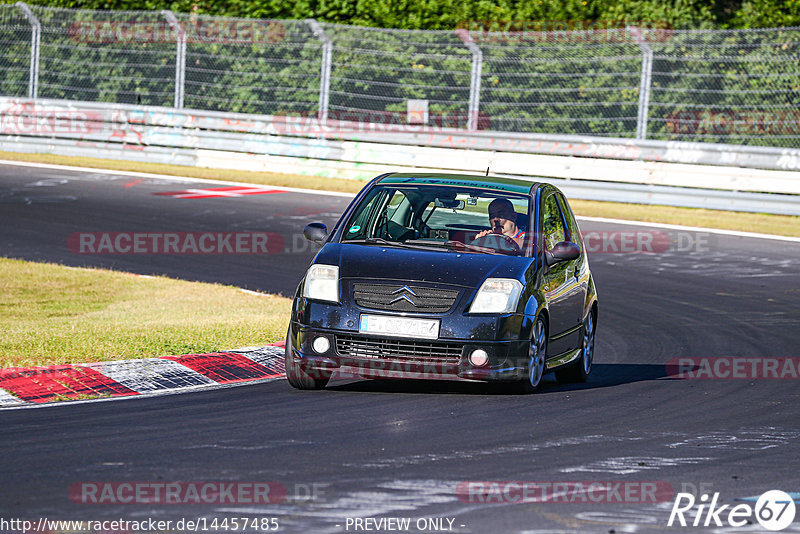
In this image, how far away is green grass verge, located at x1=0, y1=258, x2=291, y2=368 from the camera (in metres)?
9.74

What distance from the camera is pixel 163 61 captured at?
2634 cm

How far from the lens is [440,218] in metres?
9.63

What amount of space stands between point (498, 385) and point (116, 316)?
4294mm

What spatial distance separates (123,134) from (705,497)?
21.6 m

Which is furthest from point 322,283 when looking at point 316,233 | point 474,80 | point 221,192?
point 474,80

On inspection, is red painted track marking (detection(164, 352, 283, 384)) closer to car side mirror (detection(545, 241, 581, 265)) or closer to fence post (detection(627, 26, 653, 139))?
car side mirror (detection(545, 241, 581, 265))

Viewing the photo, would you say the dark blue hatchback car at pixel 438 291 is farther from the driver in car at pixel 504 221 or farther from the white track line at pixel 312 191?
the white track line at pixel 312 191

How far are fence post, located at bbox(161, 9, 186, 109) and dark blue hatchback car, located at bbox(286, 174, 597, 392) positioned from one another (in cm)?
1675

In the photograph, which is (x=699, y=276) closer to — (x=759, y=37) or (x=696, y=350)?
(x=696, y=350)

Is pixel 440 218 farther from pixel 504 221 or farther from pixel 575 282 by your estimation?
pixel 575 282

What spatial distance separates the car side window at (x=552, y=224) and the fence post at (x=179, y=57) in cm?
1662

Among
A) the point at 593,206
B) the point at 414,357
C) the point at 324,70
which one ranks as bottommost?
the point at 593,206

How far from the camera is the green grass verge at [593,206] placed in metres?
20.9

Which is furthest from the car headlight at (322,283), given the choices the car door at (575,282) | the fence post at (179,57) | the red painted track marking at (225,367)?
the fence post at (179,57)
